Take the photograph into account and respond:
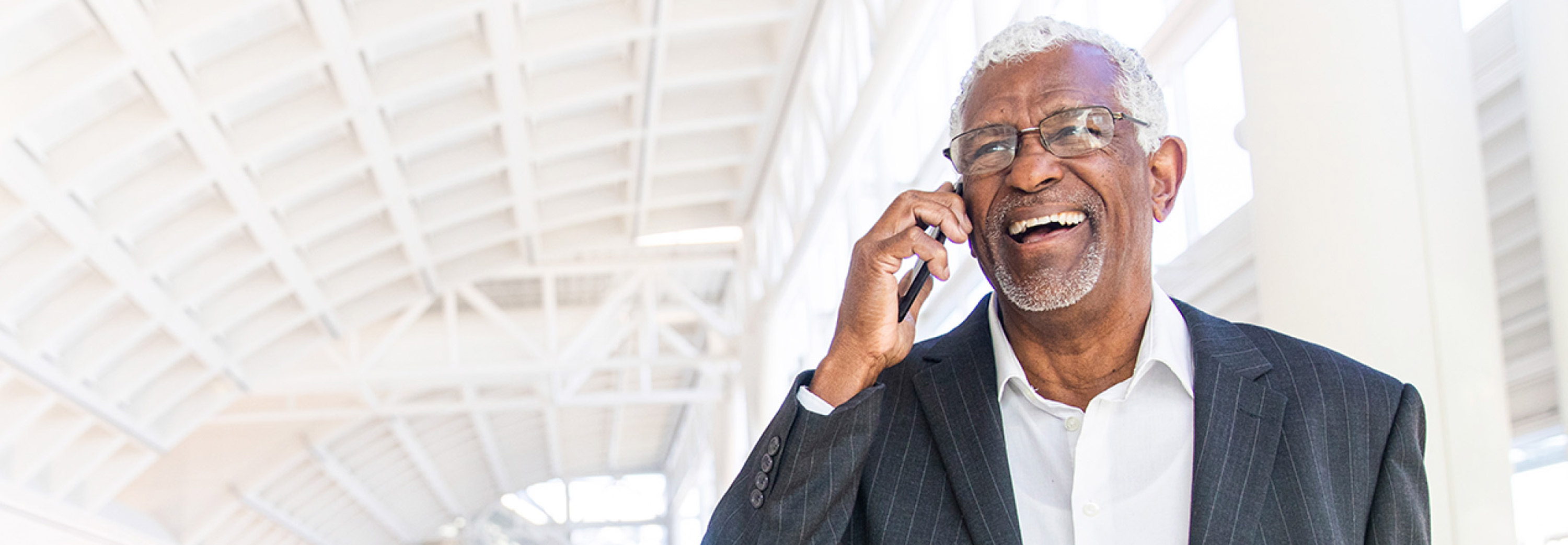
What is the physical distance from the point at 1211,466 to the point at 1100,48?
2.51 ft

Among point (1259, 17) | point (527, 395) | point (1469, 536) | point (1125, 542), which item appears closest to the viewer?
point (1125, 542)

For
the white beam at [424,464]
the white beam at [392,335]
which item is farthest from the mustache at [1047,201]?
the white beam at [424,464]

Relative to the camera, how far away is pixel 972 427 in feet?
7.38

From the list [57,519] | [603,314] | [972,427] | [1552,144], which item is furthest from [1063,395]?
[603,314]

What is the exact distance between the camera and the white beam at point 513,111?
39.8 feet

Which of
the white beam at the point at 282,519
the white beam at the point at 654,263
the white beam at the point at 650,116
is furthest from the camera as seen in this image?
the white beam at the point at 282,519

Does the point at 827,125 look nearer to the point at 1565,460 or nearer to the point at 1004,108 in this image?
the point at 1565,460

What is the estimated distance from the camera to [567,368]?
20.0m

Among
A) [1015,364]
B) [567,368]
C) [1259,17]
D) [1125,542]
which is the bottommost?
[1125,542]

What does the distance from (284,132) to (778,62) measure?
4.76 metres

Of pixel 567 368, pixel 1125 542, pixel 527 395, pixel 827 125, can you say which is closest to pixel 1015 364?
pixel 1125 542

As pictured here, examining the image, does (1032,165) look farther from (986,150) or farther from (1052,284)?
(1052,284)

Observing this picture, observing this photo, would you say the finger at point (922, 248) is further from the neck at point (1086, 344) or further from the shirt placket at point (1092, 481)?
the shirt placket at point (1092, 481)

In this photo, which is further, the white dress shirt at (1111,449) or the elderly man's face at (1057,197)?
the elderly man's face at (1057,197)
